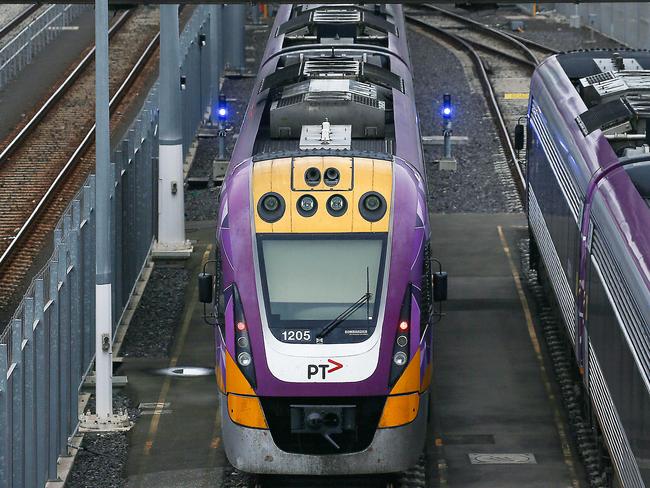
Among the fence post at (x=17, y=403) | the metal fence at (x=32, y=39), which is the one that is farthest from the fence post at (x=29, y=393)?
the metal fence at (x=32, y=39)

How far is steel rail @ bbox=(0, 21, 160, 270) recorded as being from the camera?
32.0 m

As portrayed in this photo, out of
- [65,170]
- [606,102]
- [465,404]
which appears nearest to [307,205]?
[465,404]

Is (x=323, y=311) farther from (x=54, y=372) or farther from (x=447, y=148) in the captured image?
(x=447, y=148)

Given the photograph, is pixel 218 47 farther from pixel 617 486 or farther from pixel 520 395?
pixel 617 486

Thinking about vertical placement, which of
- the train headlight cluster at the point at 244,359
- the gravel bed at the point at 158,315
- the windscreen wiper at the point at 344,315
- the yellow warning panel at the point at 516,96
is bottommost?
the yellow warning panel at the point at 516,96

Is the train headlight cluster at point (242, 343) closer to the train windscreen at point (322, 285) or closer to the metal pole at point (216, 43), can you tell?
the train windscreen at point (322, 285)

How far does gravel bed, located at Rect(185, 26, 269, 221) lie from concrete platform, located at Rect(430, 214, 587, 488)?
511cm

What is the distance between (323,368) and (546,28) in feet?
142

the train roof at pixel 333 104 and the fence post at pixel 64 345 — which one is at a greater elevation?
the train roof at pixel 333 104

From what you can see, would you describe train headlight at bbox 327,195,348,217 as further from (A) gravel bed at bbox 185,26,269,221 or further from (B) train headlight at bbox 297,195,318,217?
(A) gravel bed at bbox 185,26,269,221

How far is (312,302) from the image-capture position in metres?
20.3

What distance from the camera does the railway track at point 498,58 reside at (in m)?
43.4

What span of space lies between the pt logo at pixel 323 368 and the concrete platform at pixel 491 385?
104 inches

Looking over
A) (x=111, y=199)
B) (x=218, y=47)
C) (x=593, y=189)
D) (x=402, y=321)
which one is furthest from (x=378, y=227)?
(x=218, y=47)
